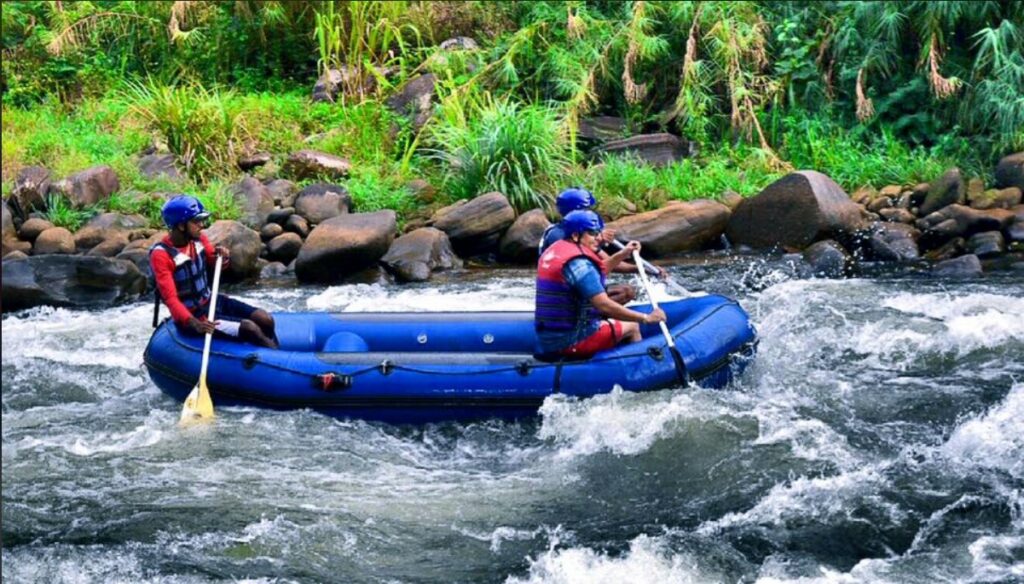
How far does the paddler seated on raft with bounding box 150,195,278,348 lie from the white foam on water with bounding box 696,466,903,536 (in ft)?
9.17

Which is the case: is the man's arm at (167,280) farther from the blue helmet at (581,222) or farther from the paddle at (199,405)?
the blue helmet at (581,222)

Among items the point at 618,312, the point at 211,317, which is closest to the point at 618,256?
the point at 618,312

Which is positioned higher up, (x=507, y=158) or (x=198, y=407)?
(x=507, y=158)

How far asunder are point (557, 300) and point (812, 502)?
167 cm

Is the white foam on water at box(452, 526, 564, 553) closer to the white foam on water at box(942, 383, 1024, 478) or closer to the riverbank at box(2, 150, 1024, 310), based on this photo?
the white foam on water at box(942, 383, 1024, 478)

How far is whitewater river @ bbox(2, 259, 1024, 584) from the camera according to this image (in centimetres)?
439

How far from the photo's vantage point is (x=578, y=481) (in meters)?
5.23

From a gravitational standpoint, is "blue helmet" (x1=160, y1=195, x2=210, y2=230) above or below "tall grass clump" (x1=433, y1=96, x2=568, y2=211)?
above

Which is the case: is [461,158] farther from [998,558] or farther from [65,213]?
[998,558]

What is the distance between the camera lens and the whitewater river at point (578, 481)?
14.4ft

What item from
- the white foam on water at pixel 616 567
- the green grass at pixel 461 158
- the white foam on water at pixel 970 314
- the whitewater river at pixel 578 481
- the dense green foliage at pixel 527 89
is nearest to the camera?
the white foam on water at pixel 616 567

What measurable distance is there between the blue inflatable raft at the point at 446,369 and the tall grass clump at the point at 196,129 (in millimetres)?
4995

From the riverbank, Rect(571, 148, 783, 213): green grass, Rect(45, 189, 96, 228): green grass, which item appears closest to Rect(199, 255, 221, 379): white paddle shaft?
the riverbank

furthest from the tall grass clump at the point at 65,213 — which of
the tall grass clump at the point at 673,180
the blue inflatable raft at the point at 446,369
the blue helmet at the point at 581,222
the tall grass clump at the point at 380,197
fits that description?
the blue helmet at the point at 581,222
